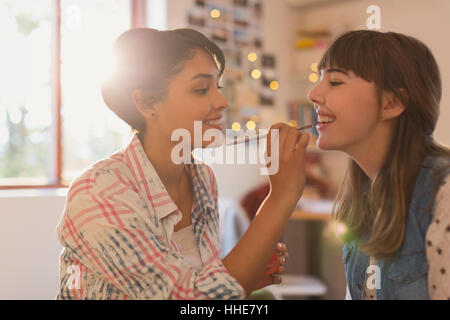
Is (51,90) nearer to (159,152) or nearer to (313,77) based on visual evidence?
(159,152)

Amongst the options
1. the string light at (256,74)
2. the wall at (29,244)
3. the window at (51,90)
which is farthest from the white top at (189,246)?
the string light at (256,74)

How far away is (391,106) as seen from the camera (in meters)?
0.90

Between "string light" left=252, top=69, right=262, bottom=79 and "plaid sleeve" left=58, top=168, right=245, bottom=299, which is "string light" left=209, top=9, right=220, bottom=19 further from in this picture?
"plaid sleeve" left=58, top=168, right=245, bottom=299

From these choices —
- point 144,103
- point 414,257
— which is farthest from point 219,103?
point 414,257

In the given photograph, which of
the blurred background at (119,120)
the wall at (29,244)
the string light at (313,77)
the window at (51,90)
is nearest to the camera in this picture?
the wall at (29,244)

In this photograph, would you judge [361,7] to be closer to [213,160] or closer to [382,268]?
[213,160]

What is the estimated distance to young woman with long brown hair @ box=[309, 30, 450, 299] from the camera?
30.4 inches

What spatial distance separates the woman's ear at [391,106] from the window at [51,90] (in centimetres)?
128

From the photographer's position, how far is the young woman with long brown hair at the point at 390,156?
0.77 m

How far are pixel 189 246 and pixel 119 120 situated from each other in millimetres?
1476

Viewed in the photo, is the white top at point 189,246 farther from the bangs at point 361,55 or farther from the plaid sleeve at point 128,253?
the bangs at point 361,55

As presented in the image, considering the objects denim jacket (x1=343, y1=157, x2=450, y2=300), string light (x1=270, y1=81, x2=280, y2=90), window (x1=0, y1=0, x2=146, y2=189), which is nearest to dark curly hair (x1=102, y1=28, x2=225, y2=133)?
denim jacket (x1=343, y1=157, x2=450, y2=300)

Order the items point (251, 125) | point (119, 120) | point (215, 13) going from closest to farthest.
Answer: point (119, 120) < point (215, 13) < point (251, 125)
